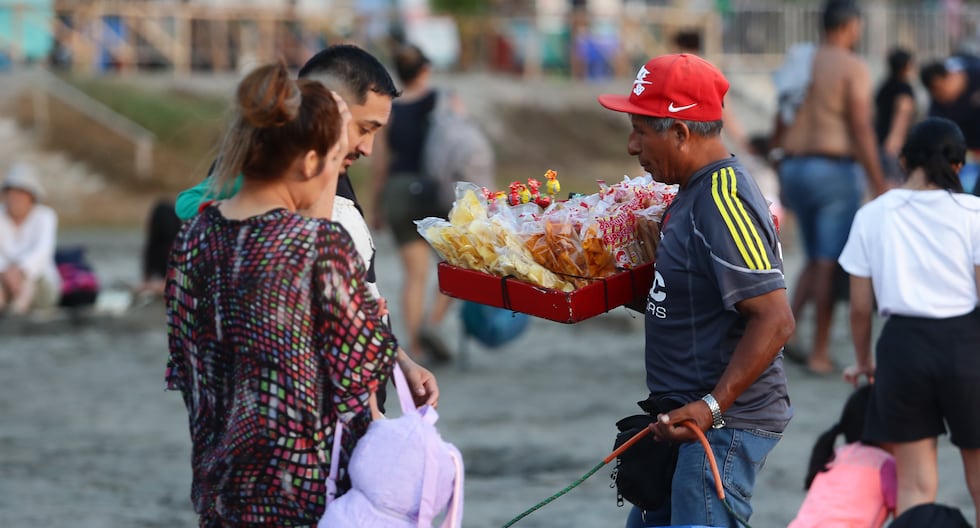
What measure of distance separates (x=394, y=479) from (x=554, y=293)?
900mm

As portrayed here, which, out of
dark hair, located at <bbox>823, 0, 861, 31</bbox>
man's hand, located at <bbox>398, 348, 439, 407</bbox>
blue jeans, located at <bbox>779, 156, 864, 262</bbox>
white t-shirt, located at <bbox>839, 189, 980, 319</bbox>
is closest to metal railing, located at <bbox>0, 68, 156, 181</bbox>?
blue jeans, located at <bbox>779, 156, 864, 262</bbox>

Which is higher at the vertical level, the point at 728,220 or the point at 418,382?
the point at 728,220

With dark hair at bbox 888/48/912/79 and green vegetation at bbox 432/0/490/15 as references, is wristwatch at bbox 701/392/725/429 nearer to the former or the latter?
dark hair at bbox 888/48/912/79

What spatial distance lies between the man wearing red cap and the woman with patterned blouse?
0.97 meters

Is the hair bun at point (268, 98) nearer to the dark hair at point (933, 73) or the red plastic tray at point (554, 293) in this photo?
the red plastic tray at point (554, 293)

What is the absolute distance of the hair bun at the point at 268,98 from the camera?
120 inches

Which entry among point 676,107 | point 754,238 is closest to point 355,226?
point 676,107

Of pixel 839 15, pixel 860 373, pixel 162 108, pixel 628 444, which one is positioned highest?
pixel 839 15

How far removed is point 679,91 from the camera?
3.80 metres

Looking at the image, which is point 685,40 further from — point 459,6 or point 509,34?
point 509,34

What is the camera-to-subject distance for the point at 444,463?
322 cm

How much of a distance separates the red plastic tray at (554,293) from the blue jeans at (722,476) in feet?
1.52

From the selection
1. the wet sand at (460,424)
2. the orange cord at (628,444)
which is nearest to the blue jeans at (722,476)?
the orange cord at (628,444)

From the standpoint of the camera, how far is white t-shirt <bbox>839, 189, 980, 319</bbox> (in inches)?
194
